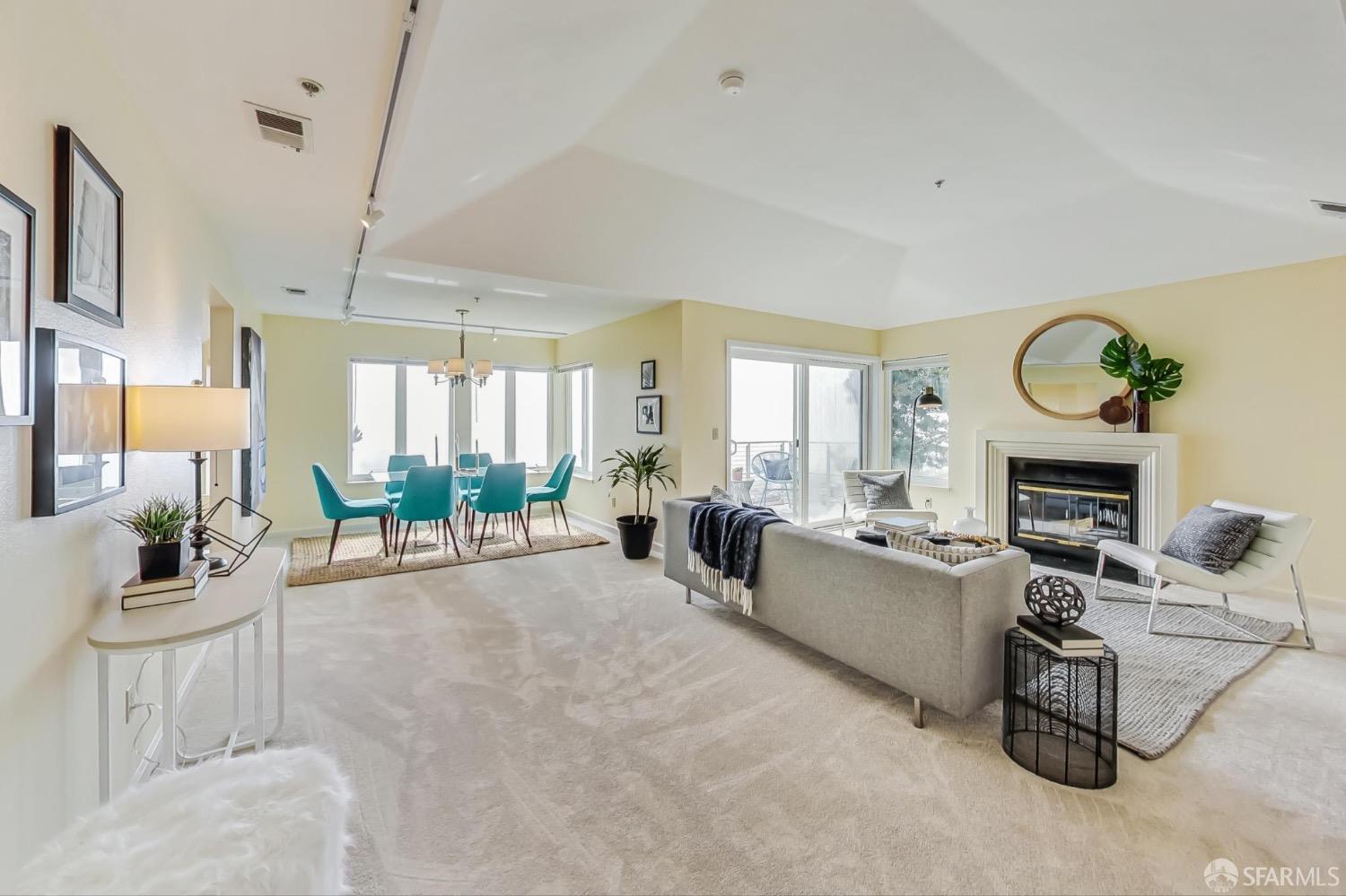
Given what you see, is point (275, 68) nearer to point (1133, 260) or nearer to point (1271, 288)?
point (1133, 260)

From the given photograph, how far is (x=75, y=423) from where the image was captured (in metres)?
1.45

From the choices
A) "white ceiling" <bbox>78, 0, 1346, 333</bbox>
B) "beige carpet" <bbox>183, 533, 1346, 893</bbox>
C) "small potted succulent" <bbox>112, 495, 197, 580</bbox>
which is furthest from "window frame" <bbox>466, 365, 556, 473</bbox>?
"small potted succulent" <bbox>112, 495, 197, 580</bbox>

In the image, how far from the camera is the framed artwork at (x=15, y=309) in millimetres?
1129

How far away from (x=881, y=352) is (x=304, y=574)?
6449 millimetres

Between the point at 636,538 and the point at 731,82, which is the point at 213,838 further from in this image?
the point at 636,538

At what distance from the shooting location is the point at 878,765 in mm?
2045

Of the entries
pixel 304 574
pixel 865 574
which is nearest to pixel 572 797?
pixel 865 574

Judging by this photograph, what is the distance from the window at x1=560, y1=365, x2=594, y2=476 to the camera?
694 centimetres

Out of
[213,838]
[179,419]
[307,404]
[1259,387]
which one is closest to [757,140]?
[179,419]

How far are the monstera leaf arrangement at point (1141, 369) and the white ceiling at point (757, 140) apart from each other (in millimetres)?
550

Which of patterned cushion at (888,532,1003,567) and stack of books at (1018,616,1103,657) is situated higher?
patterned cushion at (888,532,1003,567)

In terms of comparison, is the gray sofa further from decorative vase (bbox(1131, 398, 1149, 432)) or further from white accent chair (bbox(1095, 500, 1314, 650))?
decorative vase (bbox(1131, 398, 1149, 432))

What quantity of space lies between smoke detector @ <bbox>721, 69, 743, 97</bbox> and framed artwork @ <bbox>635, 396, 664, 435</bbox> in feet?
9.64

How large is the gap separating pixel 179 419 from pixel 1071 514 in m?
6.17
